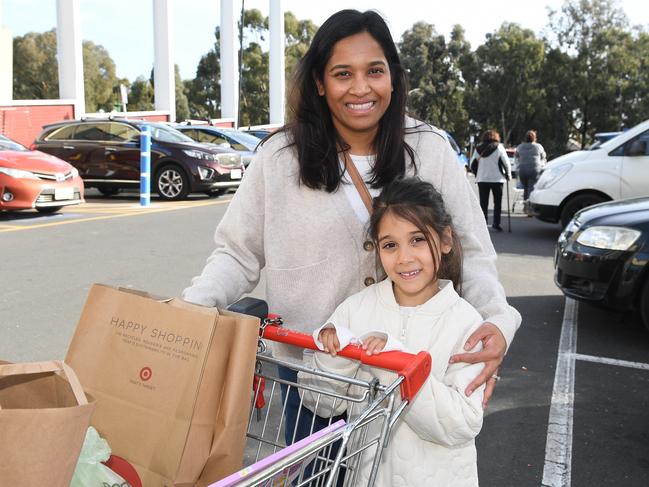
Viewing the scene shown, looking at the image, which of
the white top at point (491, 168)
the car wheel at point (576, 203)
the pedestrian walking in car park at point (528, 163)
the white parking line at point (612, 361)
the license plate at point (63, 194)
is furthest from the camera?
the pedestrian walking in car park at point (528, 163)

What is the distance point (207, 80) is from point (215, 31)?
4663mm

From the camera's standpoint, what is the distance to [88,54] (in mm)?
60062

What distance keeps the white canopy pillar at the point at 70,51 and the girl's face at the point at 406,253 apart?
75.8 ft

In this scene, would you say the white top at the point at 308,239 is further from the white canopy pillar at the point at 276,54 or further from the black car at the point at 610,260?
the white canopy pillar at the point at 276,54

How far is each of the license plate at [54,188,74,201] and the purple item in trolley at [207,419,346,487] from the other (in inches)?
426

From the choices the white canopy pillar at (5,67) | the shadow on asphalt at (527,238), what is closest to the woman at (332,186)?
the shadow on asphalt at (527,238)

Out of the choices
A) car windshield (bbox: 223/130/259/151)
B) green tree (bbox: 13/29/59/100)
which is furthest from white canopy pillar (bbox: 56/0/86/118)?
green tree (bbox: 13/29/59/100)

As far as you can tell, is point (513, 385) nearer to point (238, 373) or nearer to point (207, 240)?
point (238, 373)

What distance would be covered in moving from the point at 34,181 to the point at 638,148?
→ 8938mm

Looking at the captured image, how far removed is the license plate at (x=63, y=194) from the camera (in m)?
11.4

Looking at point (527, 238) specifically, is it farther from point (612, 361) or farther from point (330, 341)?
point (330, 341)

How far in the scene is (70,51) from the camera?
2373 centimetres

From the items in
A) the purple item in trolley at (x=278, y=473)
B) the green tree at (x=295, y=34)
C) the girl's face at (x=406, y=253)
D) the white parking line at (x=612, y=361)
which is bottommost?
the white parking line at (x=612, y=361)

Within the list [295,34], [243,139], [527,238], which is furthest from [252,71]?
[527,238]
